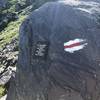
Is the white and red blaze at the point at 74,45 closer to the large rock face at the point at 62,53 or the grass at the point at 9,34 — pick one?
the large rock face at the point at 62,53

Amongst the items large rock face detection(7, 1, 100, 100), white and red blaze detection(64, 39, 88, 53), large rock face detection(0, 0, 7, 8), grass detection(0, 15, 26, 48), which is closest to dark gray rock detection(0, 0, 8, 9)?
large rock face detection(0, 0, 7, 8)

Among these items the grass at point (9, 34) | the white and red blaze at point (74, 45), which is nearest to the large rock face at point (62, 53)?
the white and red blaze at point (74, 45)

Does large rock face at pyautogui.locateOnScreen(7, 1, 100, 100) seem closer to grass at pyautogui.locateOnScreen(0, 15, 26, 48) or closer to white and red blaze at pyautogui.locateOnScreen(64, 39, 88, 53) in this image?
white and red blaze at pyautogui.locateOnScreen(64, 39, 88, 53)

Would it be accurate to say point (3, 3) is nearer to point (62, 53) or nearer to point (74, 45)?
point (62, 53)

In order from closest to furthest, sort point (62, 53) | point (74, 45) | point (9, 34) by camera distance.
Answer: point (74, 45)
point (62, 53)
point (9, 34)

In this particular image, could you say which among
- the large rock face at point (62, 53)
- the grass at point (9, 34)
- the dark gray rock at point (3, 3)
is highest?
the large rock face at point (62, 53)

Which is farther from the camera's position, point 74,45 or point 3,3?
point 3,3

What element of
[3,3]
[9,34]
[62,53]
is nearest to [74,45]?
[62,53]

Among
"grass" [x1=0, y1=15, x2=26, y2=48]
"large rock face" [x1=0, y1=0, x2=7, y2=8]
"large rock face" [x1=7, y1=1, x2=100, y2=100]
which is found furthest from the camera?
"large rock face" [x1=0, y1=0, x2=7, y2=8]
